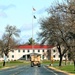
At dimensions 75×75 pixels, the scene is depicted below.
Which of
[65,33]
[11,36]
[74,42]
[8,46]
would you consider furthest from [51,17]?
[11,36]

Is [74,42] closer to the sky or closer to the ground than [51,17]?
closer to the ground

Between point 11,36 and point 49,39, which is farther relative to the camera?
point 11,36

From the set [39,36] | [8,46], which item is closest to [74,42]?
[39,36]

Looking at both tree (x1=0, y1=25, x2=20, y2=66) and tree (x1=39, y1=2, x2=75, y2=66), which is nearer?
tree (x1=39, y1=2, x2=75, y2=66)

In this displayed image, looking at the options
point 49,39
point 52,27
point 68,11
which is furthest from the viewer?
point 49,39

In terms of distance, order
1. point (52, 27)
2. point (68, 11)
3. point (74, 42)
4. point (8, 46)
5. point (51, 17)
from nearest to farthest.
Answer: point (68, 11) → point (74, 42) → point (51, 17) → point (52, 27) → point (8, 46)

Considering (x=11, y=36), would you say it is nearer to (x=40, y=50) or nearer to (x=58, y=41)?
(x=58, y=41)

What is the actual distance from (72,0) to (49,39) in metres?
35.2

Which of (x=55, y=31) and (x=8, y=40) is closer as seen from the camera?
(x=55, y=31)

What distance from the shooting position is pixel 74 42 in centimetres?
6359

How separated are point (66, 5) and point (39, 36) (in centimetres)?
3742

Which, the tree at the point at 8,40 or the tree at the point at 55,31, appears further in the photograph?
the tree at the point at 8,40

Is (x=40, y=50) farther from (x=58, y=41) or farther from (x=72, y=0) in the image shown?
(x=72, y=0)

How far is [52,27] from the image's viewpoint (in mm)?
75875
